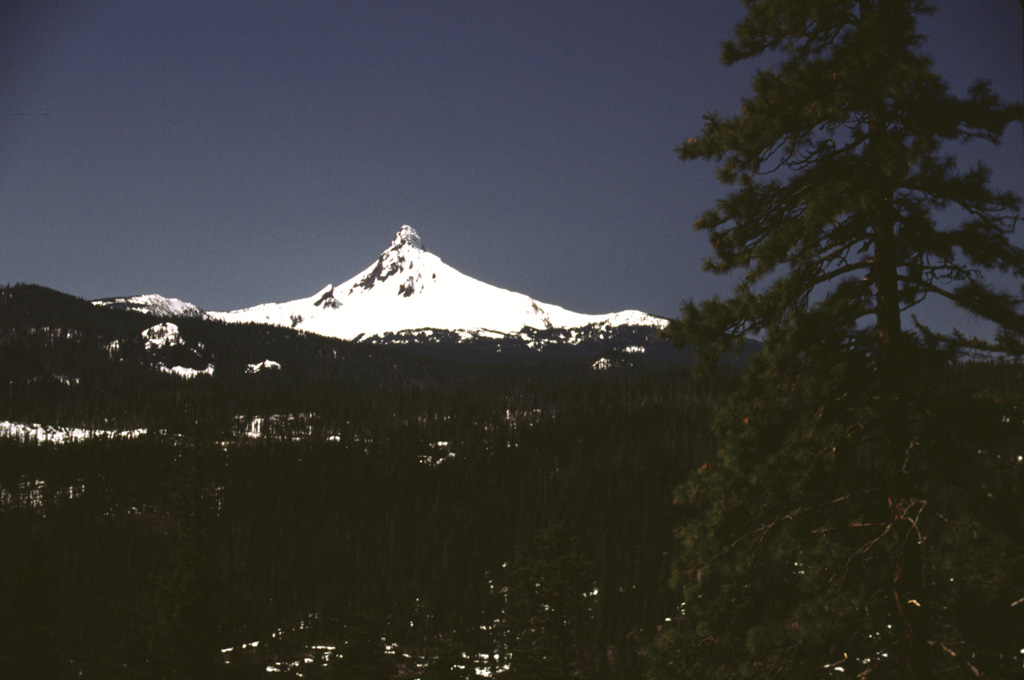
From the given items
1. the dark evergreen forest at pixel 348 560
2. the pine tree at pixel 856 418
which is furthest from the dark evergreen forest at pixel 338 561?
the pine tree at pixel 856 418

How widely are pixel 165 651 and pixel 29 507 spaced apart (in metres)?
178

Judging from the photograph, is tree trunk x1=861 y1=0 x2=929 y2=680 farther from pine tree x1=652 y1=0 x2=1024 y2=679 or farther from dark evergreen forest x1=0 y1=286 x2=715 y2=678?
dark evergreen forest x1=0 y1=286 x2=715 y2=678

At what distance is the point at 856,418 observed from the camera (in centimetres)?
1062

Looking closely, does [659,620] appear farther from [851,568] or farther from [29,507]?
[29,507]

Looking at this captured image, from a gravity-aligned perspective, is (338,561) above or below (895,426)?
below

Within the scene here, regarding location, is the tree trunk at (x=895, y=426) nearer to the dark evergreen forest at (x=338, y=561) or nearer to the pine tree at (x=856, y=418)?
the pine tree at (x=856, y=418)

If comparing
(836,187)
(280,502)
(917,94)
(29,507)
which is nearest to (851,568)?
(836,187)

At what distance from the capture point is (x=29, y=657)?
96.3ft

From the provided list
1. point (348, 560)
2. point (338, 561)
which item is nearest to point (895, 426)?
point (348, 560)

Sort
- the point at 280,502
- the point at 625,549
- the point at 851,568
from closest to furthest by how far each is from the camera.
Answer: the point at 851,568 < the point at 625,549 < the point at 280,502

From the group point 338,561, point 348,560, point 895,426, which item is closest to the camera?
point 895,426

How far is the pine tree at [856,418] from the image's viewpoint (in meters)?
10.1

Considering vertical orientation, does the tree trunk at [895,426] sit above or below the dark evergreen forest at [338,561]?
above

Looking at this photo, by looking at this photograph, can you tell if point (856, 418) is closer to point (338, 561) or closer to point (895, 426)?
point (895, 426)
